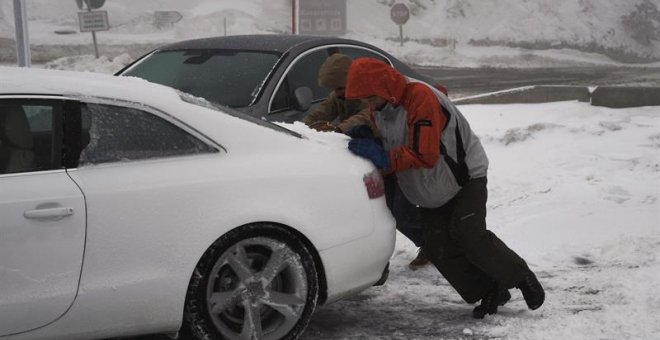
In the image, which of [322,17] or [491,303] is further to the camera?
[322,17]

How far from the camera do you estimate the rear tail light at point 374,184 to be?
4.41 metres

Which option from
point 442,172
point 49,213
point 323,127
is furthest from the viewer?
point 323,127

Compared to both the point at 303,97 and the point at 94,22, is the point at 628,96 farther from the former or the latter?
the point at 94,22

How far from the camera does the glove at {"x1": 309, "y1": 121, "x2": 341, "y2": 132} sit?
213 inches

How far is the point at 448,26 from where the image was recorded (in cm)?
2995

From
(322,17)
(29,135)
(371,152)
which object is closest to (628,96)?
(371,152)

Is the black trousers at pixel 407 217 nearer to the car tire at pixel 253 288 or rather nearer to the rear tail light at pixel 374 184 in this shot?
the rear tail light at pixel 374 184

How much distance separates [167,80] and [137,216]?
11.1 ft

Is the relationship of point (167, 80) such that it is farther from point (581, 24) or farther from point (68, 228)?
point (581, 24)

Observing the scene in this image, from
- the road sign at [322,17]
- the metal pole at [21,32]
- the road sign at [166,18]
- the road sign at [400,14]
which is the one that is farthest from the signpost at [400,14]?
the metal pole at [21,32]

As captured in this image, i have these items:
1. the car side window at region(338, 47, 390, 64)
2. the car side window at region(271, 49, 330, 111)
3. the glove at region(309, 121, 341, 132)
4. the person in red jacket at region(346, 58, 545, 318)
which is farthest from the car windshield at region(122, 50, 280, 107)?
the person in red jacket at region(346, 58, 545, 318)

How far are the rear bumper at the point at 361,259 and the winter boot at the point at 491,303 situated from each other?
2.01ft

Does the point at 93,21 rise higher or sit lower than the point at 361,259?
higher

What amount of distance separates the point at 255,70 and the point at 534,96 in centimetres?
820
